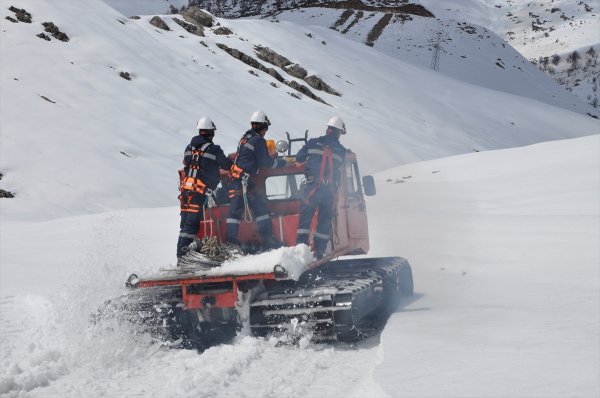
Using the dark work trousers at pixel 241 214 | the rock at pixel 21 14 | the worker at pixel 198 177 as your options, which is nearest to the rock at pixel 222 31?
the rock at pixel 21 14

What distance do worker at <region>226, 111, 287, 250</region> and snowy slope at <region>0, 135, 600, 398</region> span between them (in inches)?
60.0

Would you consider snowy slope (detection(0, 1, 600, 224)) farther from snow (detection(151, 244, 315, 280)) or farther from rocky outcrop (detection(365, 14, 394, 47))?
rocky outcrop (detection(365, 14, 394, 47))

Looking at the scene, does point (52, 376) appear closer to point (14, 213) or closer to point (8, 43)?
point (14, 213)

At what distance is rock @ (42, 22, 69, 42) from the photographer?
42.2m

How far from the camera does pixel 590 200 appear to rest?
15211 mm

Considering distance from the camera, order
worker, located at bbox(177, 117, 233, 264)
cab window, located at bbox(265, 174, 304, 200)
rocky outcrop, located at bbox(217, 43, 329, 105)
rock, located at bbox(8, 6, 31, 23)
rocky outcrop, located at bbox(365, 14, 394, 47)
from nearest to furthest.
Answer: worker, located at bbox(177, 117, 233, 264), cab window, located at bbox(265, 174, 304, 200), rock, located at bbox(8, 6, 31, 23), rocky outcrop, located at bbox(217, 43, 329, 105), rocky outcrop, located at bbox(365, 14, 394, 47)

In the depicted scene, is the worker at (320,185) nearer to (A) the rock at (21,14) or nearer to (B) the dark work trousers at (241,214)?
(B) the dark work trousers at (241,214)

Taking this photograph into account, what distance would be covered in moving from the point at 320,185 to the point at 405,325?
2.03 m

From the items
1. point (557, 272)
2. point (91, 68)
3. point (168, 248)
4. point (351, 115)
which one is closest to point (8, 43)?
point (91, 68)

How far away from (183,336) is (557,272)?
5.34 meters

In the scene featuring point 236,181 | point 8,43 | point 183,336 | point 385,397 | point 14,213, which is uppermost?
point 8,43

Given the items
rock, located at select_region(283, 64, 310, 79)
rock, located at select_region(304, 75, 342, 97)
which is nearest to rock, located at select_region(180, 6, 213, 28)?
rock, located at select_region(283, 64, 310, 79)

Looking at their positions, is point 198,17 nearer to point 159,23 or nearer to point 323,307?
point 159,23

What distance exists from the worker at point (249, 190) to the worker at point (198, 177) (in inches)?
9.7
